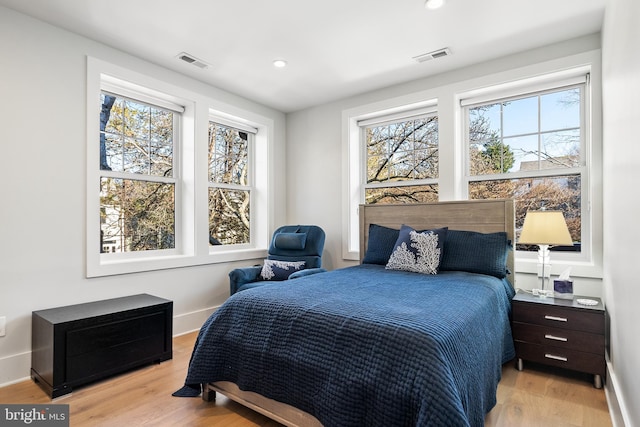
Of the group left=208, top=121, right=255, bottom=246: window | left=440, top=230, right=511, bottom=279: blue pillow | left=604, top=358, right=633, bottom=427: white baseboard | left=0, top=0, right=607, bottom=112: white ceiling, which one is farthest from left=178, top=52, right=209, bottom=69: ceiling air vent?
left=604, top=358, right=633, bottom=427: white baseboard

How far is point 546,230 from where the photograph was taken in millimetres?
2555

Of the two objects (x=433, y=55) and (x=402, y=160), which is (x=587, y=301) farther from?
(x=433, y=55)

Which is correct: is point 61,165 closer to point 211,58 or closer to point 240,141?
point 211,58

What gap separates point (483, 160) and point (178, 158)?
3.01 meters

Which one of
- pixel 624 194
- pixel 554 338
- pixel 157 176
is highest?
pixel 157 176

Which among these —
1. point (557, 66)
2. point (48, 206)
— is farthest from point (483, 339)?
point (48, 206)

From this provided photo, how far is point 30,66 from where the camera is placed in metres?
2.47

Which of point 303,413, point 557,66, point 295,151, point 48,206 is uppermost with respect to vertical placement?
point 557,66

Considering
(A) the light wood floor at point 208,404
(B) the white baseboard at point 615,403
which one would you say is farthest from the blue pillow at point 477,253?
(B) the white baseboard at point 615,403

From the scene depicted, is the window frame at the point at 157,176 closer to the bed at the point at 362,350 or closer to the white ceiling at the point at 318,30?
the white ceiling at the point at 318,30

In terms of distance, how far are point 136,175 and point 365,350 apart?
271 cm

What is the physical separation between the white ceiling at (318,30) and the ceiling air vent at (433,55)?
0.20 ft

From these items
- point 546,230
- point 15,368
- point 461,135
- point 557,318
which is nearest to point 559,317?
point 557,318

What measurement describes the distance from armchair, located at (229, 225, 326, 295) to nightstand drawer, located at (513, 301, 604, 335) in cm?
173
